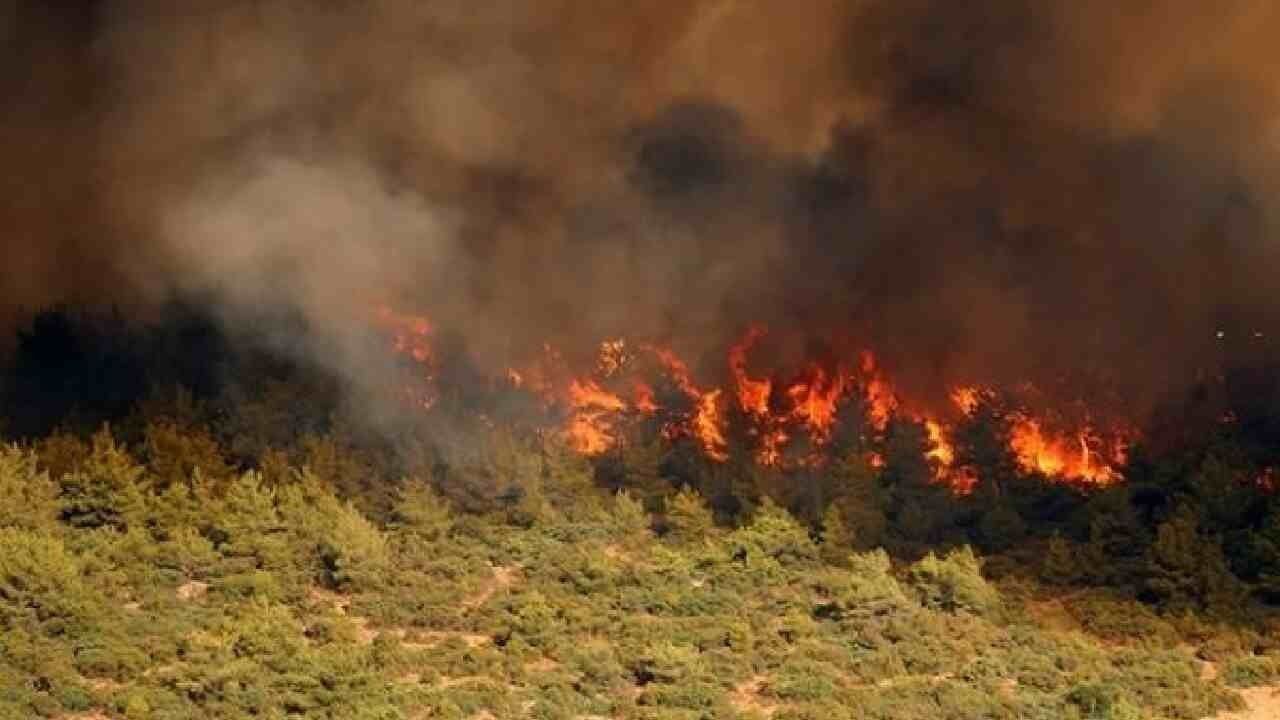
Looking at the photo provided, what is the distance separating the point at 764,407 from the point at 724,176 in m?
6.60

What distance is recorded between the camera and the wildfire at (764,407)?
126ft

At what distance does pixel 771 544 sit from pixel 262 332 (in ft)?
44.1

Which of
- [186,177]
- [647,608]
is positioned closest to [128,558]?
[647,608]

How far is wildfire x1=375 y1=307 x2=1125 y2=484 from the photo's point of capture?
1512 inches

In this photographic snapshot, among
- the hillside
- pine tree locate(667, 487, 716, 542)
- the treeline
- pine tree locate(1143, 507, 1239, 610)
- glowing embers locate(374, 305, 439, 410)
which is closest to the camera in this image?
the hillside

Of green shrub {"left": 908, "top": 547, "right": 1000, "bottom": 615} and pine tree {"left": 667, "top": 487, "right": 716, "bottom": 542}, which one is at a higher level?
pine tree {"left": 667, "top": 487, "right": 716, "bottom": 542}

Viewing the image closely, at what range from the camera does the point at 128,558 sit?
1361 inches

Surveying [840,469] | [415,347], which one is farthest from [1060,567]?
[415,347]

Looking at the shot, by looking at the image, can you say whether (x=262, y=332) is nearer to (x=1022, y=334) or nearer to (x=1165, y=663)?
(x=1022, y=334)

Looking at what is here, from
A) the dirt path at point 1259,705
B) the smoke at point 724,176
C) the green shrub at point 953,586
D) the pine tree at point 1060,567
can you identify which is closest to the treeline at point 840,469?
the pine tree at point 1060,567

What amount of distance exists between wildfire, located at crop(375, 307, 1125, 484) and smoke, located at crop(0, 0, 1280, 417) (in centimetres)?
82

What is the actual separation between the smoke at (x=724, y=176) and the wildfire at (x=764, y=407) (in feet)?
2.70

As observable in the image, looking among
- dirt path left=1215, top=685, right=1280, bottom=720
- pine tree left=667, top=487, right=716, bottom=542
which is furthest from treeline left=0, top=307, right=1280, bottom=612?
dirt path left=1215, top=685, right=1280, bottom=720

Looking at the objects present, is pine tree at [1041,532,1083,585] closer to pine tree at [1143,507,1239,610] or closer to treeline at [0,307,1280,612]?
treeline at [0,307,1280,612]
